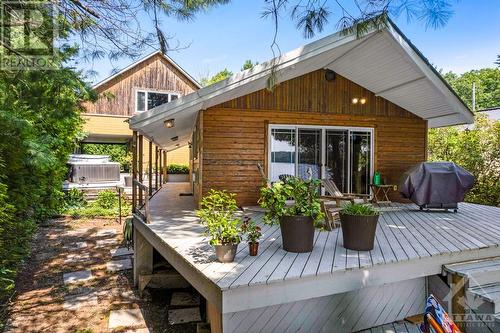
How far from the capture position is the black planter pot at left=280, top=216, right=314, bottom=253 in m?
3.43

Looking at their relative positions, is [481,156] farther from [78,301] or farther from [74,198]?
[74,198]

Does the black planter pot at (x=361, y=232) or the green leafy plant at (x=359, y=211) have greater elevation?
the green leafy plant at (x=359, y=211)

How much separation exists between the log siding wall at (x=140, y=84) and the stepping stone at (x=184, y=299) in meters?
13.0

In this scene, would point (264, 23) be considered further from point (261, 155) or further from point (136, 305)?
point (136, 305)

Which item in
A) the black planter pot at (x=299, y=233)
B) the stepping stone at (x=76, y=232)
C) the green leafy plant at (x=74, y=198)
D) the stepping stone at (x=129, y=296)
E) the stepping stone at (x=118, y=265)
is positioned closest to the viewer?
the black planter pot at (x=299, y=233)

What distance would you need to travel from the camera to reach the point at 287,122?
699cm

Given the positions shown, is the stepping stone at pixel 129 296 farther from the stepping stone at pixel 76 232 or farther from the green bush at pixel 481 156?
the green bush at pixel 481 156

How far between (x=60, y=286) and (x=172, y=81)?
13.7 metres

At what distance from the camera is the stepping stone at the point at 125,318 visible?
4.24 metres

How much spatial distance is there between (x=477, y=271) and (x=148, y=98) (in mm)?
16247

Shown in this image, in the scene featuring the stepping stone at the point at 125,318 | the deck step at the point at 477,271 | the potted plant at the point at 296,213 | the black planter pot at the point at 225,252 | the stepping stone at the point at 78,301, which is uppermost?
the potted plant at the point at 296,213

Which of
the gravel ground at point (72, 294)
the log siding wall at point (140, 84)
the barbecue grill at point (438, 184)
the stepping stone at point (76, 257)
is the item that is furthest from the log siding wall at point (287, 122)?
the log siding wall at point (140, 84)

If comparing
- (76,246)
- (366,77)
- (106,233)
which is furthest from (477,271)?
A: (106,233)

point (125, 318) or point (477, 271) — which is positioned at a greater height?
point (477, 271)
